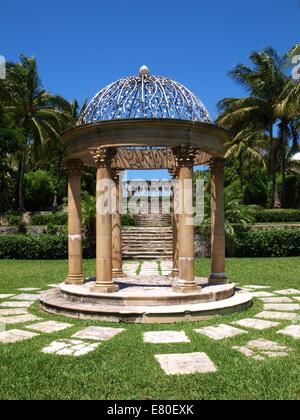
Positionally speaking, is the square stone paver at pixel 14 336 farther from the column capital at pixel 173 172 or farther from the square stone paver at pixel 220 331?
the column capital at pixel 173 172

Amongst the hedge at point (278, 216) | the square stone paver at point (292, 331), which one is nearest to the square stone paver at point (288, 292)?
the square stone paver at point (292, 331)

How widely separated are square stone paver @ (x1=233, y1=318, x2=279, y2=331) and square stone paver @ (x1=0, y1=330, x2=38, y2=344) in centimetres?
361

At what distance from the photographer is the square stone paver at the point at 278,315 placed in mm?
8695

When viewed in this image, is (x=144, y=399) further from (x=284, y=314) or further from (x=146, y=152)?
(x=146, y=152)

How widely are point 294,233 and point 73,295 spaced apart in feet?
53.1

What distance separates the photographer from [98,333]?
7516 millimetres

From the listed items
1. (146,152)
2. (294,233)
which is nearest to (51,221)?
(294,233)

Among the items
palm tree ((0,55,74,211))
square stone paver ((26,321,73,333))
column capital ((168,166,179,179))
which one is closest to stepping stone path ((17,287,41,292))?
square stone paver ((26,321,73,333))

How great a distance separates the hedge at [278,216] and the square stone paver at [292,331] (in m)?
22.6

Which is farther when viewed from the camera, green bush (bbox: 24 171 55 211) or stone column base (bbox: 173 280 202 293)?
green bush (bbox: 24 171 55 211)

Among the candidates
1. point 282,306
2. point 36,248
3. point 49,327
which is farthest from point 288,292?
point 36,248

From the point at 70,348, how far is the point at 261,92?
3044 cm

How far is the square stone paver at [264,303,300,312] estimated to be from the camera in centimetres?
960

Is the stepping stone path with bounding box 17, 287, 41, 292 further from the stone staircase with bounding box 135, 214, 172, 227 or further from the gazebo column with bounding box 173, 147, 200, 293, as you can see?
the stone staircase with bounding box 135, 214, 172, 227
